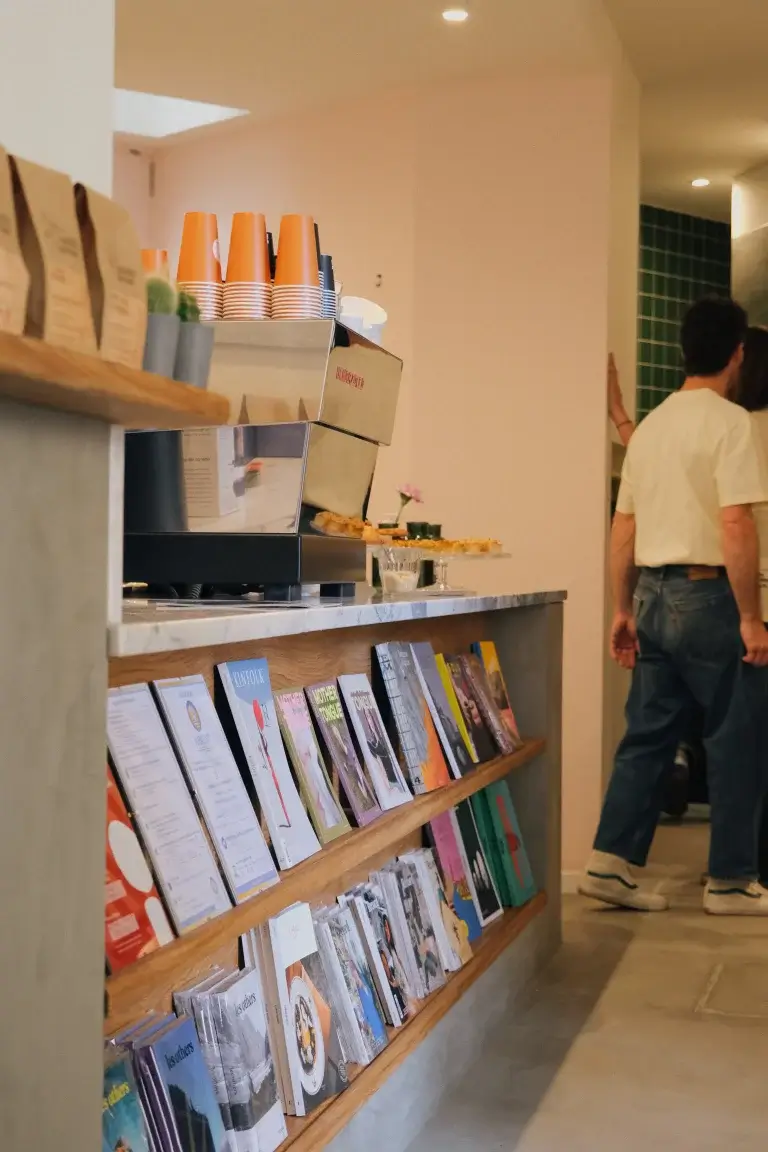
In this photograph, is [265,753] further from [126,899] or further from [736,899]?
[736,899]

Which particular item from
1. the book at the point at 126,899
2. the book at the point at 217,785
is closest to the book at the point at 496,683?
the book at the point at 217,785

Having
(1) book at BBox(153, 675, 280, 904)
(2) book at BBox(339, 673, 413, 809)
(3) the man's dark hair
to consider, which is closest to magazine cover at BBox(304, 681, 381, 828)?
(2) book at BBox(339, 673, 413, 809)

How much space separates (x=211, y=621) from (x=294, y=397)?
0.92 metres

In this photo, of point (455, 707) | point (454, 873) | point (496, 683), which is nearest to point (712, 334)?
point (496, 683)

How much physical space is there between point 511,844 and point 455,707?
55cm

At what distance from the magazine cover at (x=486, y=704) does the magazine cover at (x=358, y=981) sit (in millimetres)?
1005

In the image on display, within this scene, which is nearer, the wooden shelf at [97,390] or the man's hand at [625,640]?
the wooden shelf at [97,390]

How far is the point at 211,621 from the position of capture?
5.24 ft

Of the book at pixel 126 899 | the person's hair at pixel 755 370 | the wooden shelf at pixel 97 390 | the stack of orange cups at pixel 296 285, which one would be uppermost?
the person's hair at pixel 755 370

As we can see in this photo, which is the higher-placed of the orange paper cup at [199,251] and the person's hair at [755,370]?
the person's hair at [755,370]

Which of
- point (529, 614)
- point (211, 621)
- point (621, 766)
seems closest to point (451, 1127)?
point (211, 621)

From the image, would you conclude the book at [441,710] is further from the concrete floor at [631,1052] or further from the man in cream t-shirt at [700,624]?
the man in cream t-shirt at [700,624]

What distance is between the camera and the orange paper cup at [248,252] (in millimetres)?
2395

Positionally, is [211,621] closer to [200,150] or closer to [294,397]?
[294,397]
